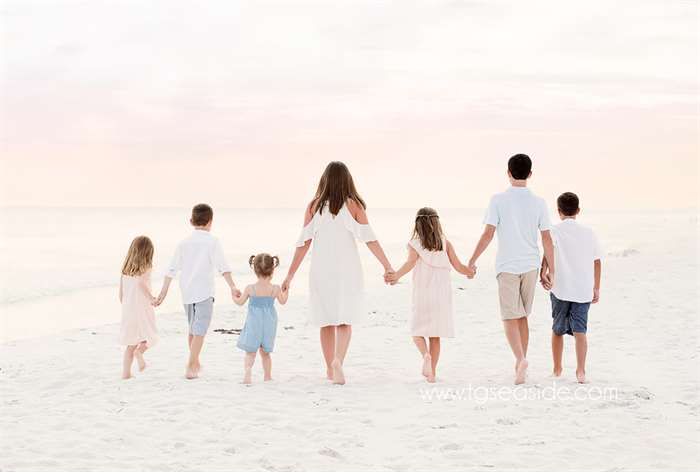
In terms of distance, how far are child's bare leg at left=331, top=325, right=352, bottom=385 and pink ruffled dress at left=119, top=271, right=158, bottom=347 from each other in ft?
7.15

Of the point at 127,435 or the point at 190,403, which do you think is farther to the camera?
the point at 190,403

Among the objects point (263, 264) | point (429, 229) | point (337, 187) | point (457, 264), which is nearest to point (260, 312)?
point (263, 264)

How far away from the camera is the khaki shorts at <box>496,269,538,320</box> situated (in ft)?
25.4

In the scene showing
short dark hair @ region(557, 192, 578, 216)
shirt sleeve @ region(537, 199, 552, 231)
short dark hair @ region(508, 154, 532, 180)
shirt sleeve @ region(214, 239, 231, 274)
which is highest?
short dark hair @ region(508, 154, 532, 180)

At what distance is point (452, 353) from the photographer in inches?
408

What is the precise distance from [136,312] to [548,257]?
15.0ft

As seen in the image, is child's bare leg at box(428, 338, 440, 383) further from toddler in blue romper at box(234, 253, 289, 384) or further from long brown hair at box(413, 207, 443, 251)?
toddler in blue romper at box(234, 253, 289, 384)

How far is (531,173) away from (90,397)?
16.6ft

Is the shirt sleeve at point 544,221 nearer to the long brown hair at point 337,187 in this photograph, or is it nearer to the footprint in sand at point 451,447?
the long brown hair at point 337,187

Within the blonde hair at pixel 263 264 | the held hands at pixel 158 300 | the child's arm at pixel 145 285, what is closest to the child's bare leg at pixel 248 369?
the blonde hair at pixel 263 264

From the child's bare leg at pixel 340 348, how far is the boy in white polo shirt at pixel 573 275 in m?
2.17

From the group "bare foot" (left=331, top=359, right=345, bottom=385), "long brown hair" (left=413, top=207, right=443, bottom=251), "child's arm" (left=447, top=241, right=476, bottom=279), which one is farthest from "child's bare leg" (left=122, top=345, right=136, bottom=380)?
"child's arm" (left=447, top=241, right=476, bottom=279)

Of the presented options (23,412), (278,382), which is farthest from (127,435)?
(278,382)

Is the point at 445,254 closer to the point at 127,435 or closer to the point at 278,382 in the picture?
the point at 278,382
